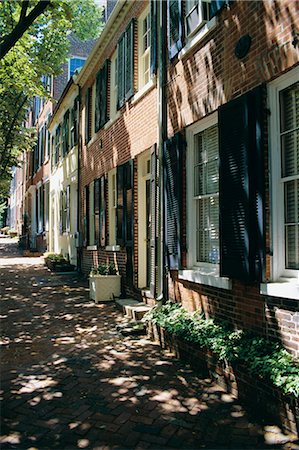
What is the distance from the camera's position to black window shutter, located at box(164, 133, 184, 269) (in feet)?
20.2

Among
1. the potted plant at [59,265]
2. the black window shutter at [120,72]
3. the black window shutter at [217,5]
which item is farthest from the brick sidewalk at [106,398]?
the potted plant at [59,265]

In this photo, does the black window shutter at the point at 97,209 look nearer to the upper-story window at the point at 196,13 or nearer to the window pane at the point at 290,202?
the upper-story window at the point at 196,13

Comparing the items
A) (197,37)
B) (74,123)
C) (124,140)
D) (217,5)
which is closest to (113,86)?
(124,140)

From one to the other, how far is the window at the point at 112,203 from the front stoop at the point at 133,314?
91.6 inches

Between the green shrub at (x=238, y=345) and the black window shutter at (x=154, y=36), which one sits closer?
the green shrub at (x=238, y=345)

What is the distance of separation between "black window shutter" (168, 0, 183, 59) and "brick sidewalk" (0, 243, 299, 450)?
4695mm

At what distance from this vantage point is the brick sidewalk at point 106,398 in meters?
3.28

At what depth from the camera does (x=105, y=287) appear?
8930 mm

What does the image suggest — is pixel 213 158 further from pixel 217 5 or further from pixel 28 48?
pixel 28 48

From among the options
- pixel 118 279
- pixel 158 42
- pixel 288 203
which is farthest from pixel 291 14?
pixel 118 279

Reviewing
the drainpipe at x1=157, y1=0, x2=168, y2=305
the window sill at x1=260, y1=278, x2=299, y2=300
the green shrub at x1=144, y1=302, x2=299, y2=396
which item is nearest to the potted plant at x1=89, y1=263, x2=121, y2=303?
the drainpipe at x1=157, y1=0, x2=168, y2=305

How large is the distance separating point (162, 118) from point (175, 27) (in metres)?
1.45

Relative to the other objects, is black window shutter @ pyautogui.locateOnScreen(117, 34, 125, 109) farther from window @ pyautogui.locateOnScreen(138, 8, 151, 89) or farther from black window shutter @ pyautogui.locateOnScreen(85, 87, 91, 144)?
black window shutter @ pyautogui.locateOnScreen(85, 87, 91, 144)

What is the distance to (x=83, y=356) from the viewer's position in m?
5.39
